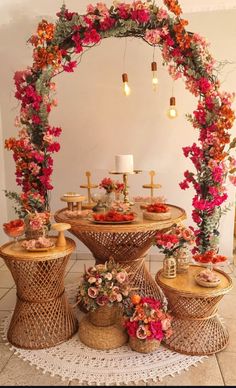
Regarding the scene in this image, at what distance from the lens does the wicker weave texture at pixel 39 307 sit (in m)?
2.48

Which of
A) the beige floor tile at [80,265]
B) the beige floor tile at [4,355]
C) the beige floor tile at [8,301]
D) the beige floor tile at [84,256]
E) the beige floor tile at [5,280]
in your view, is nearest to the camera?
the beige floor tile at [4,355]

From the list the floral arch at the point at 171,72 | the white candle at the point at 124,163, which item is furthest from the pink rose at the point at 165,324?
the white candle at the point at 124,163

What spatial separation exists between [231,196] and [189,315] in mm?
1997

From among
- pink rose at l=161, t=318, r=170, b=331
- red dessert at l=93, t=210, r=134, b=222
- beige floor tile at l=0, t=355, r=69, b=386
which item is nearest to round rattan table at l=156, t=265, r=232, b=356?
pink rose at l=161, t=318, r=170, b=331

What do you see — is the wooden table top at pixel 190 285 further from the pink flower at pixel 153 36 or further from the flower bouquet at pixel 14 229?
the pink flower at pixel 153 36

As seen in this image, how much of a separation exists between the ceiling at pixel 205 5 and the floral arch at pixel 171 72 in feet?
3.57

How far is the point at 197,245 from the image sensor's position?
10.2 feet

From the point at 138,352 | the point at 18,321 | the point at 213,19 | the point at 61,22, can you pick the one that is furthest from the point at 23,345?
the point at 213,19

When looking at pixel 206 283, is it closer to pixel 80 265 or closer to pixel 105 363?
pixel 105 363

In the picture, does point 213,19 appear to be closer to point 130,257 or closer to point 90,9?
point 90,9

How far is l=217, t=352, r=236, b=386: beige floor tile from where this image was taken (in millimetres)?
2178

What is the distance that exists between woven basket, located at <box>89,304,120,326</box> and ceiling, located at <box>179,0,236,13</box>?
3170mm

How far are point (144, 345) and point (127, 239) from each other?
0.75 metres

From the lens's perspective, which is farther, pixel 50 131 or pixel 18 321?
pixel 50 131
